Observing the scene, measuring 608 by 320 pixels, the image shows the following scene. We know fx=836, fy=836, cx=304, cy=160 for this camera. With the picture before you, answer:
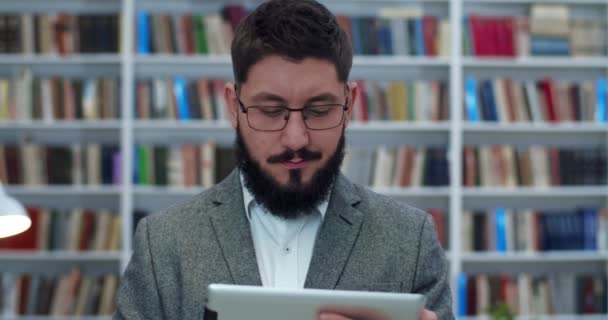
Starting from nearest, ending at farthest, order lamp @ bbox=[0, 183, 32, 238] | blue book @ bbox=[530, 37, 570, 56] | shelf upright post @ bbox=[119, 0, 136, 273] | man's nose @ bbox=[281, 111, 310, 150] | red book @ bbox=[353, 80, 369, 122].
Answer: man's nose @ bbox=[281, 111, 310, 150]
lamp @ bbox=[0, 183, 32, 238]
shelf upright post @ bbox=[119, 0, 136, 273]
red book @ bbox=[353, 80, 369, 122]
blue book @ bbox=[530, 37, 570, 56]

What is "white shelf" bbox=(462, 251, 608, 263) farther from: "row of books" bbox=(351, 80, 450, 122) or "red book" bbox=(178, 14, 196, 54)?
"red book" bbox=(178, 14, 196, 54)

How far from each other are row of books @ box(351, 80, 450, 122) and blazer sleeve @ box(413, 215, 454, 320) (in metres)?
3.19

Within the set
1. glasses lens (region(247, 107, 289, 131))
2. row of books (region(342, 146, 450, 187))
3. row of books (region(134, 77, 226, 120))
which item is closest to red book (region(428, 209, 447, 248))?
row of books (region(342, 146, 450, 187))

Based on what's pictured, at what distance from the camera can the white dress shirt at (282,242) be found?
1.56 m

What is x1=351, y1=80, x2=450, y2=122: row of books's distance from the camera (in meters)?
4.76

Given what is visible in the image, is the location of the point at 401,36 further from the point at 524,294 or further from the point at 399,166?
the point at 524,294

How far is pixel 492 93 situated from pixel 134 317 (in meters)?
3.66

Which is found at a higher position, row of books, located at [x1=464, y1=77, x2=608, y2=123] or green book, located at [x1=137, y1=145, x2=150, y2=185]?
row of books, located at [x1=464, y1=77, x2=608, y2=123]

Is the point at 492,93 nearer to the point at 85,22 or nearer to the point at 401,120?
the point at 401,120

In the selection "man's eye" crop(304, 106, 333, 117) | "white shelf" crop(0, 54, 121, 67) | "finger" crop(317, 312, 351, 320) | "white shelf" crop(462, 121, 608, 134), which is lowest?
"white shelf" crop(462, 121, 608, 134)

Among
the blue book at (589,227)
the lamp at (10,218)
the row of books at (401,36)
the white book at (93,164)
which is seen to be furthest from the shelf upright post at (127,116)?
the lamp at (10,218)

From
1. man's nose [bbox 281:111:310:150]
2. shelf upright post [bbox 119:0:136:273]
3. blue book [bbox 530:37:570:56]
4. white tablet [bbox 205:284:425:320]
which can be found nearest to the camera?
white tablet [bbox 205:284:425:320]

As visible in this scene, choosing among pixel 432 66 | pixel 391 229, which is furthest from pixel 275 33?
pixel 432 66

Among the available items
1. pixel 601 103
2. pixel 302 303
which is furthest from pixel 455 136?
pixel 302 303
